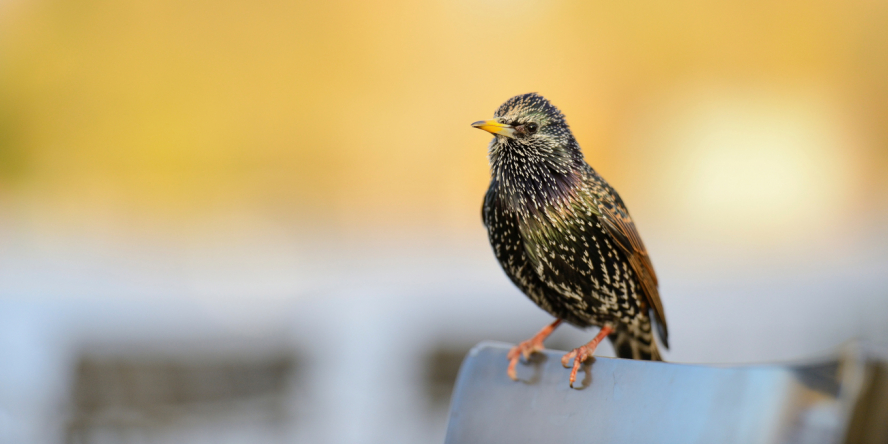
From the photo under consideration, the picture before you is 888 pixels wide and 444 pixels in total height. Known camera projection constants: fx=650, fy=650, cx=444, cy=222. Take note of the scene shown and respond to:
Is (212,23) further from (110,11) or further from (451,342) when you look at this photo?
(451,342)

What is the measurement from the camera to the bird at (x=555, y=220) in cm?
125

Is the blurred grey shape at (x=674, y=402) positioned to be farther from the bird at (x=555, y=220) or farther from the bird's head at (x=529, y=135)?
the bird's head at (x=529, y=135)

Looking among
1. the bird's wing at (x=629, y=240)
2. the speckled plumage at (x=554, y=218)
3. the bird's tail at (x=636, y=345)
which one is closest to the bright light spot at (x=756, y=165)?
the bird's tail at (x=636, y=345)

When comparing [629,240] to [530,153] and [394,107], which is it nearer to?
[530,153]

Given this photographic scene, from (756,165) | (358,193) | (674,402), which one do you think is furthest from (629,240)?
(756,165)

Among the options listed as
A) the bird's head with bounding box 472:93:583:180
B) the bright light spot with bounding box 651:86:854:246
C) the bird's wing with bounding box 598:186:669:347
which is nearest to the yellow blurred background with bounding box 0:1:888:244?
the bright light spot with bounding box 651:86:854:246

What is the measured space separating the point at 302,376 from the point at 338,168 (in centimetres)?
134

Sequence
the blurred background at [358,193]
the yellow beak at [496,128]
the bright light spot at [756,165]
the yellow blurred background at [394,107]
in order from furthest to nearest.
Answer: the bright light spot at [756,165], the yellow blurred background at [394,107], the blurred background at [358,193], the yellow beak at [496,128]

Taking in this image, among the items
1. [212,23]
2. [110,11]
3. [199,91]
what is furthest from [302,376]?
[110,11]

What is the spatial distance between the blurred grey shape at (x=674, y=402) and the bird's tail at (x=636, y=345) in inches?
12.6

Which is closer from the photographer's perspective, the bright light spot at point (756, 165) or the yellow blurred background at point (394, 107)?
the yellow blurred background at point (394, 107)

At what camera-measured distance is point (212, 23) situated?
152 inches

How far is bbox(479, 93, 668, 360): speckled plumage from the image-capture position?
1248 millimetres

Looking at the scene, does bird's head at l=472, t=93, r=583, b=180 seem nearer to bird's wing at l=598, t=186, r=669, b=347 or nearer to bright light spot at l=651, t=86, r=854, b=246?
bird's wing at l=598, t=186, r=669, b=347
